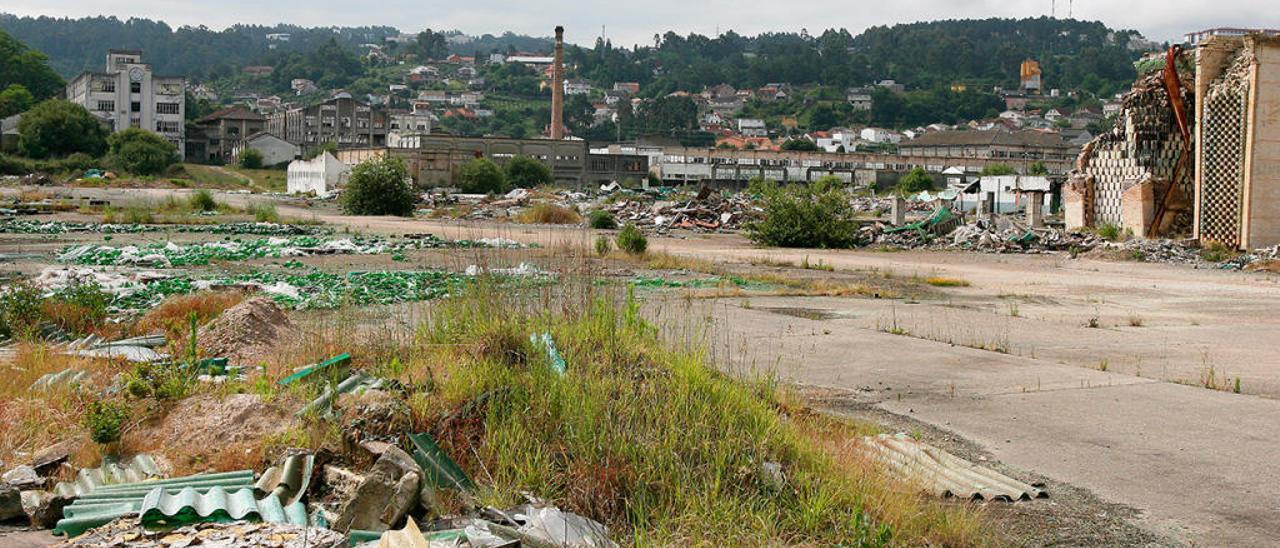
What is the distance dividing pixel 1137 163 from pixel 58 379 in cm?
3328

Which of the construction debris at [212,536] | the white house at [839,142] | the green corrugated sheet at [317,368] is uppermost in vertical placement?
the white house at [839,142]

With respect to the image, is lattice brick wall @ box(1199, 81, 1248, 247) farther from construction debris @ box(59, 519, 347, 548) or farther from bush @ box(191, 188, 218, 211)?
bush @ box(191, 188, 218, 211)

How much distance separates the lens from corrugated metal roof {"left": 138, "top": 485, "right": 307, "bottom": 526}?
5.18 meters

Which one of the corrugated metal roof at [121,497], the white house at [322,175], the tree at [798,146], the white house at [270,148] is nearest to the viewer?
the corrugated metal roof at [121,497]

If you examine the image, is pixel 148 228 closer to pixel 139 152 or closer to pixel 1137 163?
pixel 1137 163

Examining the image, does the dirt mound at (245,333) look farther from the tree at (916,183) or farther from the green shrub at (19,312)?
the tree at (916,183)

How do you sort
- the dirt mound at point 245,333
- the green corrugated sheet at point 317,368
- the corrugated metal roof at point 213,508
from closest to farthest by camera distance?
the corrugated metal roof at point 213,508, the green corrugated sheet at point 317,368, the dirt mound at point 245,333

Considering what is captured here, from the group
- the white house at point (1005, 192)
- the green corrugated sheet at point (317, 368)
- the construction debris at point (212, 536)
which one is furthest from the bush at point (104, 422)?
the white house at point (1005, 192)

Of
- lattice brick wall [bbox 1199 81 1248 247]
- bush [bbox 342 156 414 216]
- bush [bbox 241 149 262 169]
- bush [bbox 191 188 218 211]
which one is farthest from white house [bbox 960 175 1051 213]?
bush [bbox 241 149 262 169]

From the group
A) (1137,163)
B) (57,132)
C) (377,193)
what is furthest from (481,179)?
(1137,163)

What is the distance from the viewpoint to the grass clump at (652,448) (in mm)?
5383

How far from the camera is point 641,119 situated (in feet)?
618

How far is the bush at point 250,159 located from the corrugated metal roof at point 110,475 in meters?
97.7

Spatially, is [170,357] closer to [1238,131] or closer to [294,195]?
→ [1238,131]
